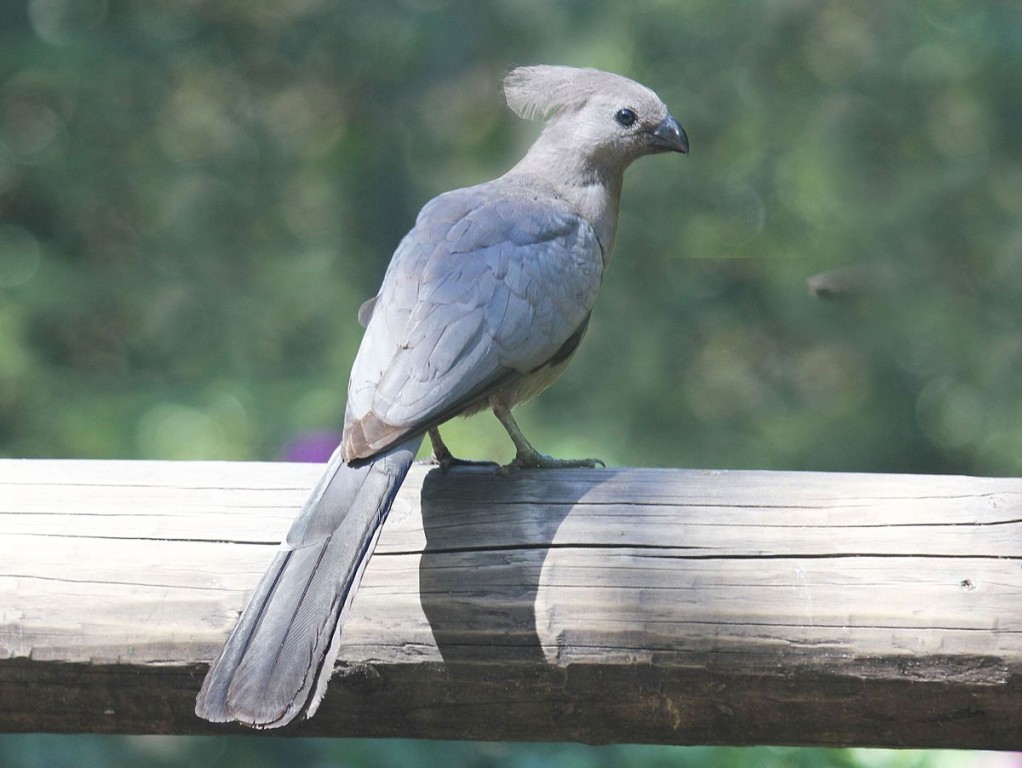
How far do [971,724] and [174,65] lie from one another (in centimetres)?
665

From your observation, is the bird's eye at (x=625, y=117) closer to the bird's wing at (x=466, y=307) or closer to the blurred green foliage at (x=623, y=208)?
the bird's wing at (x=466, y=307)

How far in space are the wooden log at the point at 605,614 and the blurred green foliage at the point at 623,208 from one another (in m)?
3.68

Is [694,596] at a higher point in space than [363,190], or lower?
higher

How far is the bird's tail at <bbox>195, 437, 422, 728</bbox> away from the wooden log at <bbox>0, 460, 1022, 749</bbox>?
0.49ft

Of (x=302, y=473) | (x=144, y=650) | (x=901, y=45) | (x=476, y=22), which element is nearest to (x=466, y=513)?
(x=302, y=473)

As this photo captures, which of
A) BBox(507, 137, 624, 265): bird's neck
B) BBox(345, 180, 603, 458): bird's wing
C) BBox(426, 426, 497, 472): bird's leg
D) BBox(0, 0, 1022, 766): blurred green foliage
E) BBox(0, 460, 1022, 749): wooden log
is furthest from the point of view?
BBox(0, 0, 1022, 766): blurred green foliage

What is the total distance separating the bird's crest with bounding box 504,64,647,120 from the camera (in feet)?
10.2

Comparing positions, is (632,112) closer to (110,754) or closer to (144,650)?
(144,650)

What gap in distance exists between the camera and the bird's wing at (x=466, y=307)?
7.23ft

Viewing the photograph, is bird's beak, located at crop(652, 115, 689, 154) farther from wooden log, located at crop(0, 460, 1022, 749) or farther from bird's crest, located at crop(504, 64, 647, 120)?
wooden log, located at crop(0, 460, 1022, 749)

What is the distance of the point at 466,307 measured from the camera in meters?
2.42

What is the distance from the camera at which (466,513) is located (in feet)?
→ 6.90

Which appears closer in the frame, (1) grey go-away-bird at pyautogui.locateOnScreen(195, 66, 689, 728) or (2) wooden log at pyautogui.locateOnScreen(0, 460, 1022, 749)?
(1) grey go-away-bird at pyautogui.locateOnScreen(195, 66, 689, 728)

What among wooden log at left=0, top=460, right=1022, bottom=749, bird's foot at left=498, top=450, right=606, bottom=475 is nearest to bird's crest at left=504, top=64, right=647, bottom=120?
bird's foot at left=498, top=450, right=606, bottom=475
